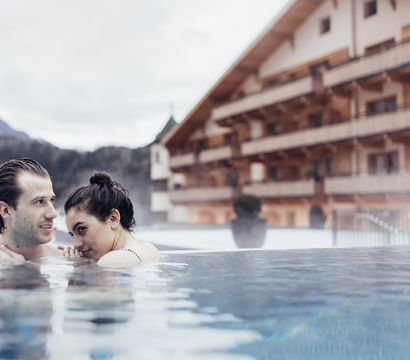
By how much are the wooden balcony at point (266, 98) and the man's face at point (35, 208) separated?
27.6 meters

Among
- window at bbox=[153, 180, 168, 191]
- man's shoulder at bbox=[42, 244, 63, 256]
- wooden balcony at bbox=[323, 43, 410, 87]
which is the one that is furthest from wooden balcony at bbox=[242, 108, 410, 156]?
man's shoulder at bbox=[42, 244, 63, 256]

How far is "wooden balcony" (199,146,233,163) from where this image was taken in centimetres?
3928

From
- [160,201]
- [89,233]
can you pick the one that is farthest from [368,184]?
Result: [160,201]

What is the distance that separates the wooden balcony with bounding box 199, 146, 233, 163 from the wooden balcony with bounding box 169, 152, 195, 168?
1138 mm

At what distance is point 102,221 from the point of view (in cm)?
496

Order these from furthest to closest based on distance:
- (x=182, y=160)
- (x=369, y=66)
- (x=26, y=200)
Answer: (x=182, y=160), (x=369, y=66), (x=26, y=200)

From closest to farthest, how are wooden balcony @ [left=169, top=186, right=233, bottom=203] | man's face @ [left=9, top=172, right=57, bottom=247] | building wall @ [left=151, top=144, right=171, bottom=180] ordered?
man's face @ [left=9, top=172, right=57, bottom=247]
wooden balcony @ [left=169, top=186, right=233, bottom=203]
building wall @ [left=151, top=144, right=171, bottom=180]

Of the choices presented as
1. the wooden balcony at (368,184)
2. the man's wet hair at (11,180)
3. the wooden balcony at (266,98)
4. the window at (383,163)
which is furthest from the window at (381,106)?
the man's wet hair at (11,180)

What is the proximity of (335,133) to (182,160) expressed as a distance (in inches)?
671

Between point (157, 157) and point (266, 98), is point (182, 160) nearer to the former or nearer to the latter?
point (157, 157)

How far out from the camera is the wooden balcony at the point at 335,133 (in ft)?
85.5

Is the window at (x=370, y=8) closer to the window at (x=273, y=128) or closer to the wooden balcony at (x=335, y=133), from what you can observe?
the wooden balcony at (x=335, y=133)

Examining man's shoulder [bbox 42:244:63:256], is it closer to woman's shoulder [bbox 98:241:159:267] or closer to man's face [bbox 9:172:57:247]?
man's face [bbox 9:172:57:247]

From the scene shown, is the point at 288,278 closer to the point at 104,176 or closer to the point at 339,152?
the point at 104,176
